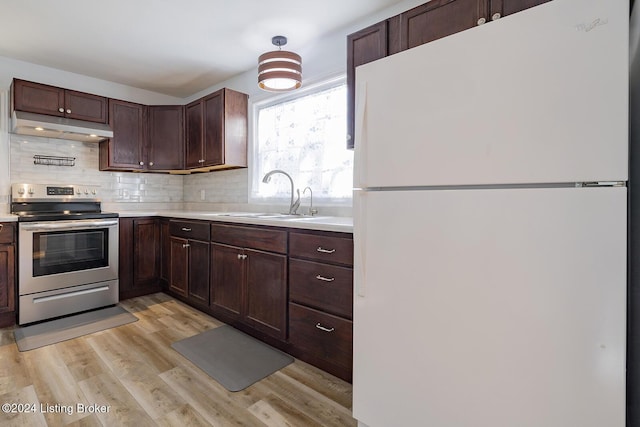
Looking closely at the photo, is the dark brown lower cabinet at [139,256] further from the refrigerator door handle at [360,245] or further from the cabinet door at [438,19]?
the cabinet door at [438,19]

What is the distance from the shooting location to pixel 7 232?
266cm

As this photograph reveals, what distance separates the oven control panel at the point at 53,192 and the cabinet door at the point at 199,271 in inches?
57.9

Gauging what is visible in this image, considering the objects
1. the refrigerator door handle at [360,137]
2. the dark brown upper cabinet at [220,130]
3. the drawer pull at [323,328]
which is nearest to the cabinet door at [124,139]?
the dark brown upper cabinet at [220,130]

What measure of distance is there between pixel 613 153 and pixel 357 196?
0.81 m

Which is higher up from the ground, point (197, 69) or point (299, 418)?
point (197, 69)

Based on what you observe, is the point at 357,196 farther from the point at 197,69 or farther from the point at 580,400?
the point at 197,69

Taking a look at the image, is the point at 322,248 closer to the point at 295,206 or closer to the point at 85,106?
the point at 295,206

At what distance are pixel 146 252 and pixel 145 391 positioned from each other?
2.00 metres

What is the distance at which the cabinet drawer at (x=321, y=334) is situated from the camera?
1853mm

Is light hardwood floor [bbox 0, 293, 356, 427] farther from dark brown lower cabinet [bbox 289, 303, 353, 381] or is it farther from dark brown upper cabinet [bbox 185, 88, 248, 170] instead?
dark brown upper cabinet [bbox 185, 88, 248, 170]

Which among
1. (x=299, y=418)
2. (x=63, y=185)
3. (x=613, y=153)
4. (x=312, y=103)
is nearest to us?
(x=613, y=153)

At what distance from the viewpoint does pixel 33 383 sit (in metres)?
1.87

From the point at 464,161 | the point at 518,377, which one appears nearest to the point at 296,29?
the point at 464,161

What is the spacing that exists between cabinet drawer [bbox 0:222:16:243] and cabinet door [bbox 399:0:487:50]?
327cm
